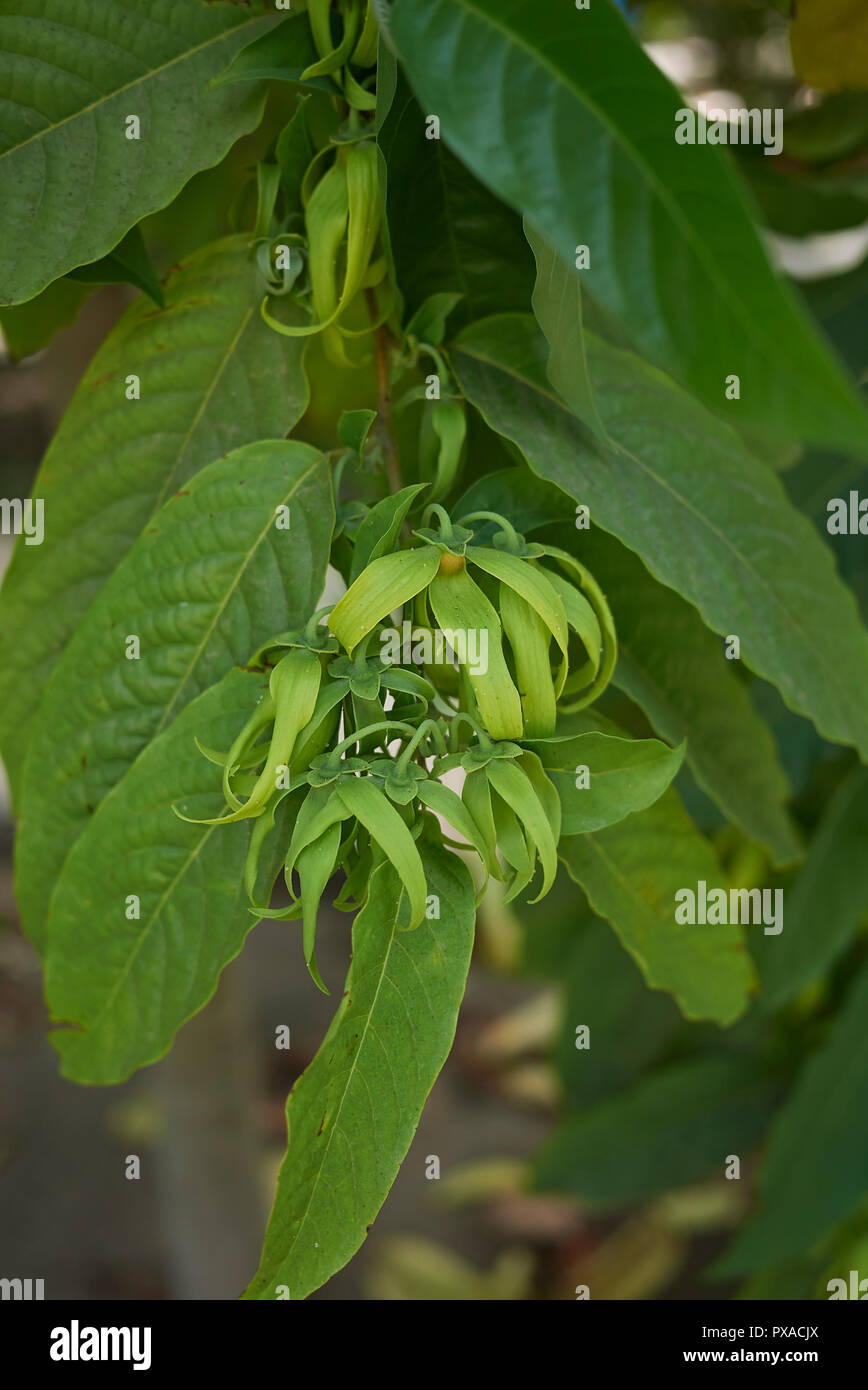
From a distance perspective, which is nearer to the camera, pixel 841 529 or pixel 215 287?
pixel 215 287

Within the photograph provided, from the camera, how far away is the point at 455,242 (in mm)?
436

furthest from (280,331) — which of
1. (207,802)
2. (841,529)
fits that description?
(841,529)

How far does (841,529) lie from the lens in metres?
0.74

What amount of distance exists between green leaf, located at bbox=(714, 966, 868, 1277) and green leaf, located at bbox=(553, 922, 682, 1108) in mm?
261

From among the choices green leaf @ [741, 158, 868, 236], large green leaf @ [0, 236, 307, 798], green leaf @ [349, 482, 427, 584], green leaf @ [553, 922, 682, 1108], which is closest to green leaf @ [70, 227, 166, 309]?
large green leaf @ [0, 236, 307, 798]

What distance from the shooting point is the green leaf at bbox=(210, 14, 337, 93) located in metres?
0.38

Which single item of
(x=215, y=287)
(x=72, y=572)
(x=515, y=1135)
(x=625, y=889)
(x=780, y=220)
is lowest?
(x=515, y=1135)

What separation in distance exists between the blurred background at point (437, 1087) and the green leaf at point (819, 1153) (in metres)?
0.26

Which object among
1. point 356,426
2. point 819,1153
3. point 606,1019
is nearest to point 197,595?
point 356,426

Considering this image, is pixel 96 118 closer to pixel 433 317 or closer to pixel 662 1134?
pixel 433 317

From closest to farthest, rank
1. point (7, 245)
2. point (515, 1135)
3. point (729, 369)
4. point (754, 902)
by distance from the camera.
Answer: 1. point (729, 369)
2. point (7, 245)
3. point (754, 902)
4. point (515, 1135)

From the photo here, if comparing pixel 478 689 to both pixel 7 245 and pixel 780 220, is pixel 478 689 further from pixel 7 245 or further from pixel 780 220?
pixel 780 220

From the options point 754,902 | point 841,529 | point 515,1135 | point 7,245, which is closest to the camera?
point 7,245

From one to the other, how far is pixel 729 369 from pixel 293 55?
234 mm
